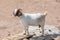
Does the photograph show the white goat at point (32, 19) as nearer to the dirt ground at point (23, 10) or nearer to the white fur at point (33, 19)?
the white fur at point (33, 19)

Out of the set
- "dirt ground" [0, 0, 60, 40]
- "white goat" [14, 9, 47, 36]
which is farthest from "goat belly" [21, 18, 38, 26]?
"dirt ground" [0, 0, 60, 40]

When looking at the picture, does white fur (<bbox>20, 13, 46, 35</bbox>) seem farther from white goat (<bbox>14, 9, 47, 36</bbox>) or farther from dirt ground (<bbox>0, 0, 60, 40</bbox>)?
dirt ground (<bbox>0, 0, 60, 40</bbox>)

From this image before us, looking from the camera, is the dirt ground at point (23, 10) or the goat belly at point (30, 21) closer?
the goat belly at point (30, 21)

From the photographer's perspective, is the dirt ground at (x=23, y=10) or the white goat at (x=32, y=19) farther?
the dirt ground at (x=23, y=10)

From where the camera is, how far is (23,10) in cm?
1212

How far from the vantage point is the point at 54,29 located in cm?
756

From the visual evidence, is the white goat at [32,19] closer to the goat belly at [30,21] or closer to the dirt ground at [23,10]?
the goat belly at [30,21]

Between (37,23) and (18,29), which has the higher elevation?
(37,23)

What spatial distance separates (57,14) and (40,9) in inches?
52.9

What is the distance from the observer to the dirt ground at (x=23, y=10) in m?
9.21

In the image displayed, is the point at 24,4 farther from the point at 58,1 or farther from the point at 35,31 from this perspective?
the point at 35,31

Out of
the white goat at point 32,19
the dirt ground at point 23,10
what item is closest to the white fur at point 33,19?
the white goat at point 32,19

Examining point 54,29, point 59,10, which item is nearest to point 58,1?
point 59,10

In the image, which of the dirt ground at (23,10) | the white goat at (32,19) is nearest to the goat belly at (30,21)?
the white goat at (32,19)
